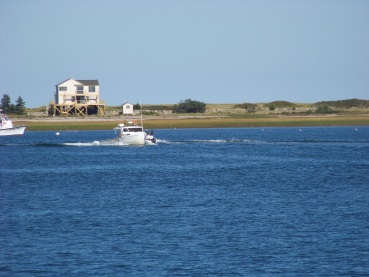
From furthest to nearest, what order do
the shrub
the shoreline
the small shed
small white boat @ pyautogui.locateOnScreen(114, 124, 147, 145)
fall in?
1. the shrub
2. the small shed
3. the shoreline
4. small white boat @ pyautogui.locateOnScreen(114, 124, 147, 145)

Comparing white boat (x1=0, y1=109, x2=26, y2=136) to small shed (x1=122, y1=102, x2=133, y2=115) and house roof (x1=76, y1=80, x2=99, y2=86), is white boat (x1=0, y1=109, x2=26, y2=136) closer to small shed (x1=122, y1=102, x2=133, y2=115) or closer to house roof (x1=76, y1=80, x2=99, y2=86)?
house roof (x1=76, y1=80, x2=99, y2=86)

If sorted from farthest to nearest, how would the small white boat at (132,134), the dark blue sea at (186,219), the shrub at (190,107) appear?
1. the shrub at (190,107)
2. the small white boat at (132,134)
3. the dark blue sea at (186,219)

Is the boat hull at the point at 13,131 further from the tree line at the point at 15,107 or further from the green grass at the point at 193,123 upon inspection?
the tree line at the point at 15,107

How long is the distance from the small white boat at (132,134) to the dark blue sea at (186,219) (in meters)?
19.1

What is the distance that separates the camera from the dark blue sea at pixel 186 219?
27797 mm

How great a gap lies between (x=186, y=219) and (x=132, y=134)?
2111 inches

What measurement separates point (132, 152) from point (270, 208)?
156 ft

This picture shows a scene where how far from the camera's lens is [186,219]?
36000 mm

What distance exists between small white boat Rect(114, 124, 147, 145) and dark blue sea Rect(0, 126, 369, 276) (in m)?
19.1

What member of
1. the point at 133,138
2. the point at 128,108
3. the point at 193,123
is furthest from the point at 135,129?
the point at 128,108

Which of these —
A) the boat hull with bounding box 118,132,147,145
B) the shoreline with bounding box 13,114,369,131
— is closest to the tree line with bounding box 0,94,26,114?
the shoreline with bounding box 13,114,369,131

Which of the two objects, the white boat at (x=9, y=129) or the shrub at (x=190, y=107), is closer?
the white boat at (x=9, y=129)

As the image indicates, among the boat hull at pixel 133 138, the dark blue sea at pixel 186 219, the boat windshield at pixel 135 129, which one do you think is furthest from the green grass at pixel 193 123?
the dark blue sea at pixel 186 219

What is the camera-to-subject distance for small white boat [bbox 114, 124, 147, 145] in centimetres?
8919
